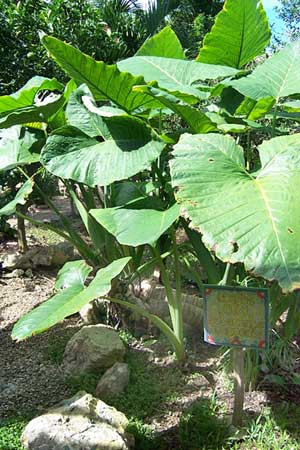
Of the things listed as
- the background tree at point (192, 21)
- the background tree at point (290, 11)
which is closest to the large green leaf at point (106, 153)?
the background tree at point (192, 21)

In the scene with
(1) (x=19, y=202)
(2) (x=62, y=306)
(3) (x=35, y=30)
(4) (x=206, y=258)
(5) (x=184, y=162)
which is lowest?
(4) (x=206, y=258)

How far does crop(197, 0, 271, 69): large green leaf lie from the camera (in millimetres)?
2164

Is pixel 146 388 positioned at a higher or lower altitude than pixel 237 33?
lower

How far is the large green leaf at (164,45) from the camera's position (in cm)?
242

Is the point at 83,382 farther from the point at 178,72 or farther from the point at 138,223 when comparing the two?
the point at 178,72

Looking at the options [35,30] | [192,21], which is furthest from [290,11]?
[35,30]

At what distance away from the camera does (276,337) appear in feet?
6.75

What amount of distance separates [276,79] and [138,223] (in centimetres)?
85

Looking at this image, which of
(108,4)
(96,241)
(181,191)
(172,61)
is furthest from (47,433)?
(108,4)

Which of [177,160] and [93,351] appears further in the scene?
[93,351]

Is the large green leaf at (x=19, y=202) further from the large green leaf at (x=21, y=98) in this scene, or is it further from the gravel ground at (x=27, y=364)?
the gravel ground at (x=27, y=364)

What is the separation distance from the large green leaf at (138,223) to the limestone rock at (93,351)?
682 millimetres

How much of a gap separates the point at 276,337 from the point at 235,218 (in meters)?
1.01

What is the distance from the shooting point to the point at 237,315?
146 cm
